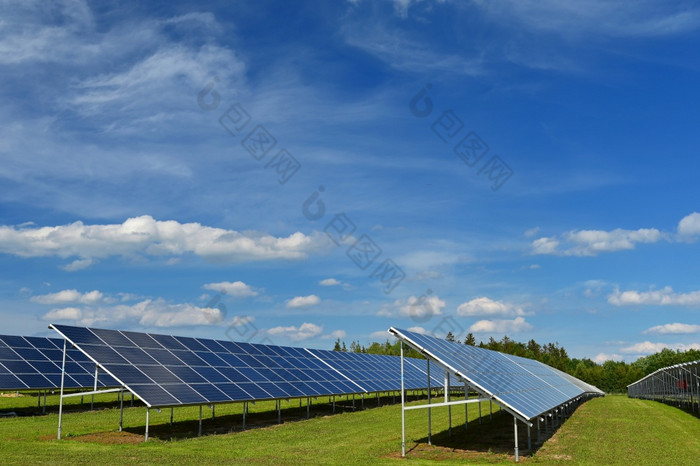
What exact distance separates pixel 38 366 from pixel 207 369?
1740 cm

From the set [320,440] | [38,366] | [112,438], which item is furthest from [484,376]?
[38,366]

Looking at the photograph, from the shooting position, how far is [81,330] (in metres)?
27.2

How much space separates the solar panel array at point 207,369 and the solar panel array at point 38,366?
334 inches

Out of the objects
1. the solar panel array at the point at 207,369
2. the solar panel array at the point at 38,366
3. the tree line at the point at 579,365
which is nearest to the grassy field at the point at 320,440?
the solar panel array at the point at 207,369

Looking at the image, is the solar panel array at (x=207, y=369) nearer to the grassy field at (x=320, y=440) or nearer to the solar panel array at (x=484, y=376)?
the grassy field at (x=320, y=440)

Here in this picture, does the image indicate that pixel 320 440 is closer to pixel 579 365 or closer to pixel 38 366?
pixel 38 366

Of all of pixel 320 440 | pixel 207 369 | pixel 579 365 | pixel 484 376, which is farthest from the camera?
pixel 579 365

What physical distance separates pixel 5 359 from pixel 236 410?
624 inches

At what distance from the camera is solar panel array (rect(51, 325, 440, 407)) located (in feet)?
83.6

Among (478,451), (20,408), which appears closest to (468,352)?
(478,451)

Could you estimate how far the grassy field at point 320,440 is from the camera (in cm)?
2122

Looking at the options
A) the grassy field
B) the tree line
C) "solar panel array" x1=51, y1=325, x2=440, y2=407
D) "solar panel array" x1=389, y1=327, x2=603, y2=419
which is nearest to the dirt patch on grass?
the grassy field

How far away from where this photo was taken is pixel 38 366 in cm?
4097

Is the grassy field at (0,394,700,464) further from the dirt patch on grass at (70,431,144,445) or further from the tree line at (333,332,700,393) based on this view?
the tree line at (333,332,700,393)
